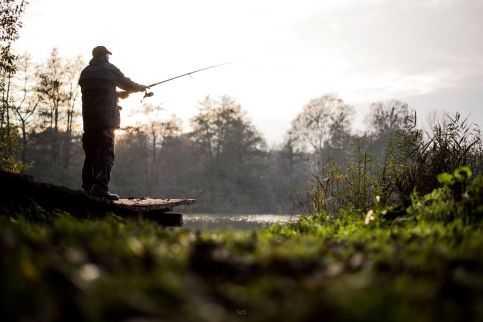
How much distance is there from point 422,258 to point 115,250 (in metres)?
1.65

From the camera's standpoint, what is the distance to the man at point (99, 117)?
26.4ft

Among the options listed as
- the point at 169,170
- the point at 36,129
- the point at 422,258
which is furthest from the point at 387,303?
the point at 169,170

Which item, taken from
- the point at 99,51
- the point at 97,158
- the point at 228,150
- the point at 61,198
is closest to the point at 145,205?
the point at 97,158

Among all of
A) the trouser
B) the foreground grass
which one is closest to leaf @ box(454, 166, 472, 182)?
the foreground grass

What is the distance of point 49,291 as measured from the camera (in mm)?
1751

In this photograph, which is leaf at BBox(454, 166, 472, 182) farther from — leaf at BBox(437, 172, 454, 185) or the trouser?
the trouser

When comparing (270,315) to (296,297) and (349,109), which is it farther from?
(349,109)

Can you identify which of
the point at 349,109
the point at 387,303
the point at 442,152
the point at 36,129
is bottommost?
the point at 387,303

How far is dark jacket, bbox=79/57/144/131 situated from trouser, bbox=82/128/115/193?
140mm

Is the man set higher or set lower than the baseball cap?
lower

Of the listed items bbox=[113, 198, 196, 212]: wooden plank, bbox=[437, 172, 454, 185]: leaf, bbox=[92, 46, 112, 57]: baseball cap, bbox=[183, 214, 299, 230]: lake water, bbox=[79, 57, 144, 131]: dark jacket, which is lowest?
bbox=[183, 214, 299, 230]: lake water

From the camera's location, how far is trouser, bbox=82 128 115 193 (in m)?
8.06

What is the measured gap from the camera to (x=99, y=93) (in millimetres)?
8109

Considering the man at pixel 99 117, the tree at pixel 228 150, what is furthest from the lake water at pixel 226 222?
the tree at pixel 228 150
